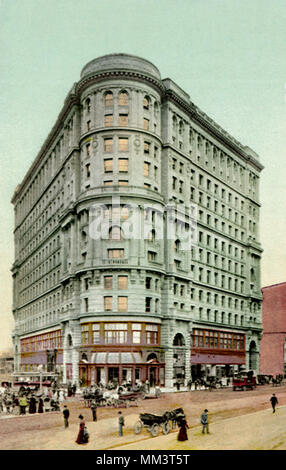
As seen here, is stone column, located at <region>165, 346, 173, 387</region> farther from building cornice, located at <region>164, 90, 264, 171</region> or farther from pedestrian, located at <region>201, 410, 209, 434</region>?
pedestrian, located at <region>201, 410, 209, 434</region>

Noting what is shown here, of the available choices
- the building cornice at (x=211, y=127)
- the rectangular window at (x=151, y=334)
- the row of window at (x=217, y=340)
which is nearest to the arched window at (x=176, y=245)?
the rectangular window at (x=151, y=334)

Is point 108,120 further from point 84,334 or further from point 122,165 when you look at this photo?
point 84,334

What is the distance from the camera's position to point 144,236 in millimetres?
72125

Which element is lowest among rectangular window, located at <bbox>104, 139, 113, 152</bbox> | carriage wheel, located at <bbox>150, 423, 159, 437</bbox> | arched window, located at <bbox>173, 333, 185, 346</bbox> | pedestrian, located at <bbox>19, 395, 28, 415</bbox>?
pedestrian, located at <bbox>19, 395, 28, 415</bbox>

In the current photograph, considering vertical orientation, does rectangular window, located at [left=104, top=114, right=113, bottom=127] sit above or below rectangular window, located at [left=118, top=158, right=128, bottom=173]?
above

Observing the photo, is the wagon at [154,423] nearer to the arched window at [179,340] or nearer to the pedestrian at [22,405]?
the pedestrian at [22,405]

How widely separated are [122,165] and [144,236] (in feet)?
33.6

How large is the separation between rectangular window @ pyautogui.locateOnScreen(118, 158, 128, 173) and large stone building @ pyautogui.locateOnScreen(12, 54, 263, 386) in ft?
0.45

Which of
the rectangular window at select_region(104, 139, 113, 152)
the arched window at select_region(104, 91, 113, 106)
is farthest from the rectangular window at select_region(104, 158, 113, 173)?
the arched window at select_region(104, 91, 113, 106)

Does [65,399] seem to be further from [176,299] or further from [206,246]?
[206,246]

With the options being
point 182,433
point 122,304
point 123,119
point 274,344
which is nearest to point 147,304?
point 122,304

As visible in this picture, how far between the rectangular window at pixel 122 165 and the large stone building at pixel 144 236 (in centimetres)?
14

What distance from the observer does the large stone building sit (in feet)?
234

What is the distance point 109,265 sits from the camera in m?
70.8
